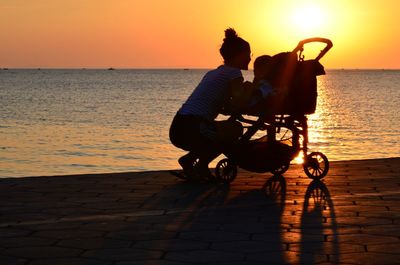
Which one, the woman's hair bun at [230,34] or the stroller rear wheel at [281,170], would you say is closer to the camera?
the woman's hair bun at [230,34]

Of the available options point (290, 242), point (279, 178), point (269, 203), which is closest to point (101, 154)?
point (279, 178)

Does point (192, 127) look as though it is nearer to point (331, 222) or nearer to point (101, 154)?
point (331, 222)

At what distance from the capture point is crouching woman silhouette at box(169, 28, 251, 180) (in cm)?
875

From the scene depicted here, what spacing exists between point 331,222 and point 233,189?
200 centimetres

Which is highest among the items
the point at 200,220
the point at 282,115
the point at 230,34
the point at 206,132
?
the point at 230,34

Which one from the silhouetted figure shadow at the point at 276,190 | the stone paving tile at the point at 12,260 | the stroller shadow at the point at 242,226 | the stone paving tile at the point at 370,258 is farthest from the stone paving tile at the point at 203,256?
the silhouetted figure shadow at the point at 276,190

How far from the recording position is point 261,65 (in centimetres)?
909

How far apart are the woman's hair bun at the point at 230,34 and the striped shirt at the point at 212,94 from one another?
0.31 metres

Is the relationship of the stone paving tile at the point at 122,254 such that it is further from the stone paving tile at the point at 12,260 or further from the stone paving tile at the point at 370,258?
the stone paving tile at the point at 370,258

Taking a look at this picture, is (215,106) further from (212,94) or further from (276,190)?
(276,190)

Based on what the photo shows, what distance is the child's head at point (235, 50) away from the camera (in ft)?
28.6

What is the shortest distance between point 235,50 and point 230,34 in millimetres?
169

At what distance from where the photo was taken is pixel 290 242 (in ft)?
19.6

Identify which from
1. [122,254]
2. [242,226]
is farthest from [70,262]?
[242,226]
